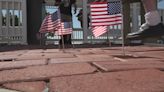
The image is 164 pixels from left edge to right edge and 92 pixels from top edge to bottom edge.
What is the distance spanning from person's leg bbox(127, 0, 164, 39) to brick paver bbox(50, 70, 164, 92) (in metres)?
1.53

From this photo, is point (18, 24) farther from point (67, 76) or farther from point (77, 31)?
point (67, 76)

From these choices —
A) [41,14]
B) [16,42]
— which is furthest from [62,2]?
[16,42]

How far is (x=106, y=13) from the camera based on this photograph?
608cm

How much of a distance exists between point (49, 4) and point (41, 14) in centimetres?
135

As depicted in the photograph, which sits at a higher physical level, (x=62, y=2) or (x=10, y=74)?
(x=62, y=2)

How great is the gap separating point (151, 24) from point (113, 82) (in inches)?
81.1

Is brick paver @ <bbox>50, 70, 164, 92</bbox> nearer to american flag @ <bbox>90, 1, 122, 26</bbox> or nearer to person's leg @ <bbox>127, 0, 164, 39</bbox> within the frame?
person's leg @ <bbox>127, 0, 164, 39</bbox>

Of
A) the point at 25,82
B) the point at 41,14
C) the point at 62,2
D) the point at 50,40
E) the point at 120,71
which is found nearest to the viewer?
the point at 25,82

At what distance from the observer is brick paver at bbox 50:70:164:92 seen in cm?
236

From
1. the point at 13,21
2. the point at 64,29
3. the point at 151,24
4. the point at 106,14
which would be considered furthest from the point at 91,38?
the point at 151,24

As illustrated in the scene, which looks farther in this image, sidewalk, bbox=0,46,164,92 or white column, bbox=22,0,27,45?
white column, bbox=22,0,27,45

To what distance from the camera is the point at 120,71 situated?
3.06m

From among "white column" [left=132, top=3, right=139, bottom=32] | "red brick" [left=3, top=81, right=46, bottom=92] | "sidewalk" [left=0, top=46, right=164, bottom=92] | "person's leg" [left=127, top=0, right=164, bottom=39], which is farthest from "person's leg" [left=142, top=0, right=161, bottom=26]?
"white column" [left=132, top=3, right=139, bottom=32]

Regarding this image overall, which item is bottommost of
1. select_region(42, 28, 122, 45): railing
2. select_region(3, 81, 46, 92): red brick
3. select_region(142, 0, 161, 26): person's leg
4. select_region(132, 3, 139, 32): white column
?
select_region(3, 81, 46, 92): red brick
